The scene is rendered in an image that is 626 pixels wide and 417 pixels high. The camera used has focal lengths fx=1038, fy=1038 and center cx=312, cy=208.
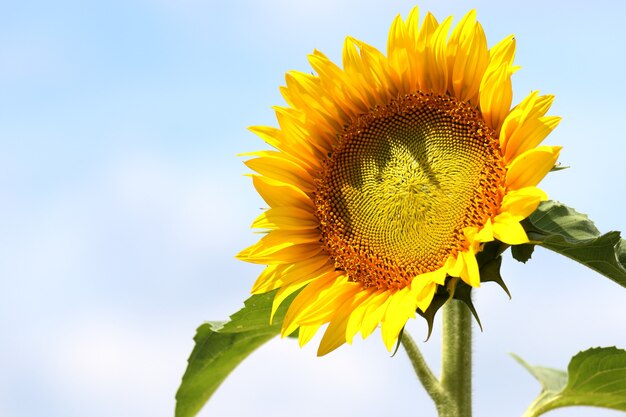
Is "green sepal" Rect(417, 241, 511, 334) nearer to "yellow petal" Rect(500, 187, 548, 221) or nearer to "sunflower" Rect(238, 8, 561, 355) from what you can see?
"sunflower" Rect(238, 8, 561, 355)

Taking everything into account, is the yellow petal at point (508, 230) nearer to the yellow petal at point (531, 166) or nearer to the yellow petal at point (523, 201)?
the yellow petal at point (523, 201)

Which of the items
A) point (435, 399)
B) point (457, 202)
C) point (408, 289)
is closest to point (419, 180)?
point (457, 202)

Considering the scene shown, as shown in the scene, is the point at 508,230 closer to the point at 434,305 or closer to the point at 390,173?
the point at 434,305

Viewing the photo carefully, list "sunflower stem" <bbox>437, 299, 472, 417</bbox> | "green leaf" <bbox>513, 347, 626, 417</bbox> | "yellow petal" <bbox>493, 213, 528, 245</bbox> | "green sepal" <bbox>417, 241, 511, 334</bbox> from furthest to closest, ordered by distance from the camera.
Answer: "sunflower stem" <bbox>437, 299, 472, 417</bbox>
"green leaf" <bbox>513, 347, 626, 417</bbox>
"green sepal" <bbox>417, 241, 511, 334</bbox>
"yellow petal" <bbox>493, 213, 528, 245</bbox>

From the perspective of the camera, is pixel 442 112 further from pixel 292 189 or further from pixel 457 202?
pixel 292 189

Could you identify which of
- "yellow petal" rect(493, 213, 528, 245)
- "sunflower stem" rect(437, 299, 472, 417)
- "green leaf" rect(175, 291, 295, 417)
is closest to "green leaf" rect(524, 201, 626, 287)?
"yellow petal" rect(493, 213, 528, 245)
